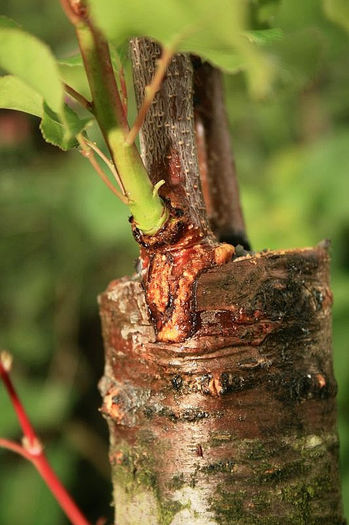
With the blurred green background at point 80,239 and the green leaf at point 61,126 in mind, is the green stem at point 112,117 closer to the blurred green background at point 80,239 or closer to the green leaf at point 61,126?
the green leaf at point 61,126

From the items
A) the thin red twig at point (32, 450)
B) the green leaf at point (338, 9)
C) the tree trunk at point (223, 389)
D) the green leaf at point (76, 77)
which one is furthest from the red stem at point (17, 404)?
the green leaf at point (338, 9)

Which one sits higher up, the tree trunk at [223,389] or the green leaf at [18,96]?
the green leaf at [18,96]

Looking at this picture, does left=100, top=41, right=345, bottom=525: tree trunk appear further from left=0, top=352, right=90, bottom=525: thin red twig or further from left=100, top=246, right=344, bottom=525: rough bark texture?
left=0, top=352, right=90, bottom=525: thin red twig

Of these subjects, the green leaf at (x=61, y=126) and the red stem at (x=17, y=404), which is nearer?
the green leaf at (x=61, y=126)

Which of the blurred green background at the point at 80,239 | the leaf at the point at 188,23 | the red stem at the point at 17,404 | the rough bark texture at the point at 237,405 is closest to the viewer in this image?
the leaf at the point at 188,23

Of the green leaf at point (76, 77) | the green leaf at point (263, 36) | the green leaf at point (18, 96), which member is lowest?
the green leaf at point (18, 96)

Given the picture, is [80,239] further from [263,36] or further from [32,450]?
[263,36]

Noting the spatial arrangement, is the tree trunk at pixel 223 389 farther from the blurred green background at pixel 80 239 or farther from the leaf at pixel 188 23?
the blurred green background at pixel 80 239

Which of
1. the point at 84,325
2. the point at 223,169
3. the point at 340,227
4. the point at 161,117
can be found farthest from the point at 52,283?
the point at 161,117

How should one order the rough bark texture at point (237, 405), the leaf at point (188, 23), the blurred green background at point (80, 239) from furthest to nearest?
the blurred green background at point (80, 239) < the rough bark texture at point (237, 405) < the leaf at point (188, 23)
